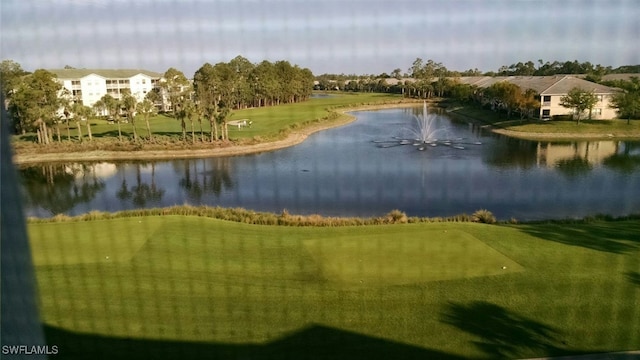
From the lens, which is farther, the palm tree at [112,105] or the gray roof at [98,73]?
the gray roof at [98,73]

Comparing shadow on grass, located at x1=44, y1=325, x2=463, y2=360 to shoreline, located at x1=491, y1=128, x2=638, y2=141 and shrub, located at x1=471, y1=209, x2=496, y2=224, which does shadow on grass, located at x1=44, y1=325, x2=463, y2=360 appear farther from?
shoreline, located at x1=491, y1=128, x2=638, y2=141

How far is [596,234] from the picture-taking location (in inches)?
140

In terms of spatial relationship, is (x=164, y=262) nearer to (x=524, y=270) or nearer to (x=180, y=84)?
(x=524, y=270)

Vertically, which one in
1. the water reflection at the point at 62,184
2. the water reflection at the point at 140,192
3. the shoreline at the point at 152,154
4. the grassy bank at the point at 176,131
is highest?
the grassy bank at the point at 176,131

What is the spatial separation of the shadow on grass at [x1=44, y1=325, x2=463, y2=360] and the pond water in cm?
302

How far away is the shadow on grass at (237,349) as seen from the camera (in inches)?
77.3

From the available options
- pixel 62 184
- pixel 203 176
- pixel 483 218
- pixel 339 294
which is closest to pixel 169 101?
pixel 203 176

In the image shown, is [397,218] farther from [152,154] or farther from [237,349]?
A: [152,154]

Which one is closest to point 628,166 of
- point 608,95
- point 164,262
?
point 608,95

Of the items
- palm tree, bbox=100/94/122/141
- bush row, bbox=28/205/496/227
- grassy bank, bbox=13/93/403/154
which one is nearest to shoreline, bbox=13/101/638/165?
grassy bank, bbox=13/93/403/154

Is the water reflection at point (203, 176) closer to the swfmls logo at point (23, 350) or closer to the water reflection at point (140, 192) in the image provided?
the water reflection at point (140, 192)

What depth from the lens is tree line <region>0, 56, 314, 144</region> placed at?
9117 mm

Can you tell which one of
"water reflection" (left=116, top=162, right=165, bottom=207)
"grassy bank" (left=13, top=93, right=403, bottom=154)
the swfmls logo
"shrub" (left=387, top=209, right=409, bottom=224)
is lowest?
"water reflection" (left=116, top=162, right=165, bottom=207)

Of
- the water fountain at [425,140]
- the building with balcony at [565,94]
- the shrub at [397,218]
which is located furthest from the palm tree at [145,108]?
the building with balcony at [565,94]
